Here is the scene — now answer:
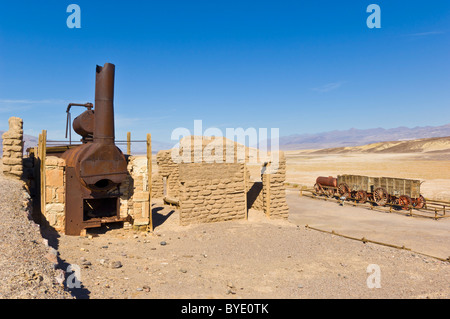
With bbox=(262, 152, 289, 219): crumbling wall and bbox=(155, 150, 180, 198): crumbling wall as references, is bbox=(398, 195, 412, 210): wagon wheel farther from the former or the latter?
bbox=(155, 150, 180, 198): crumbling wall

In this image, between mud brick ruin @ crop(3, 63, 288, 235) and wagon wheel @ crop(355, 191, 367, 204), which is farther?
wagon wheel @ crop(355, 191, 367, 204)

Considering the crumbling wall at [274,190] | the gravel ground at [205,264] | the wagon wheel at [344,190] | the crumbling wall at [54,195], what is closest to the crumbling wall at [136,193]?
the gravel ground at [205,264]

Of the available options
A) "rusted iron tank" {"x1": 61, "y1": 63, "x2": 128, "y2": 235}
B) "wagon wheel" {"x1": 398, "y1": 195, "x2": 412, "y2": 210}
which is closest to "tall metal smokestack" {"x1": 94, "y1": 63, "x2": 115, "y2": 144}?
"rusted iron tank" {"x1": 61, "y1": 63, "x2": 128, "y2": 235}

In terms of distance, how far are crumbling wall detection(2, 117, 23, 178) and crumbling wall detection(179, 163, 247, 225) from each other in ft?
19.5

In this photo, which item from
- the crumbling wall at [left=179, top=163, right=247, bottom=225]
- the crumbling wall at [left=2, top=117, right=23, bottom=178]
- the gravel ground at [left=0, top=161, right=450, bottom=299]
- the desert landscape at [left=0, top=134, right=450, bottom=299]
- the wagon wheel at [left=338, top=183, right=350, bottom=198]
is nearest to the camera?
the gravel ground at [left=0, top=161, right=450, bottom=299]

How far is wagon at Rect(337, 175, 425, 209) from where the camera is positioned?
19.2 m

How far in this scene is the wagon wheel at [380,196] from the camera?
20.7 m

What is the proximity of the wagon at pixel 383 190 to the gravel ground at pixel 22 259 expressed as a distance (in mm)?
18644

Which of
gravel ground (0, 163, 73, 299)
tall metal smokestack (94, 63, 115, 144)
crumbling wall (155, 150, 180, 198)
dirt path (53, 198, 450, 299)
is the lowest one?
dirt path (53, 198, 450, 299)

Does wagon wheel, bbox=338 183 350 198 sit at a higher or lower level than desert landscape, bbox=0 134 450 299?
higher

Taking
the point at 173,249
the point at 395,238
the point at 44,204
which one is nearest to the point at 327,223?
the point at 395,238

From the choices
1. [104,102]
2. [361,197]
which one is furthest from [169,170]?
[361,197]

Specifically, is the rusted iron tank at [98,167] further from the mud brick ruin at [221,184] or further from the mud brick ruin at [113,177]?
the mud brick ruin at [221,184]
